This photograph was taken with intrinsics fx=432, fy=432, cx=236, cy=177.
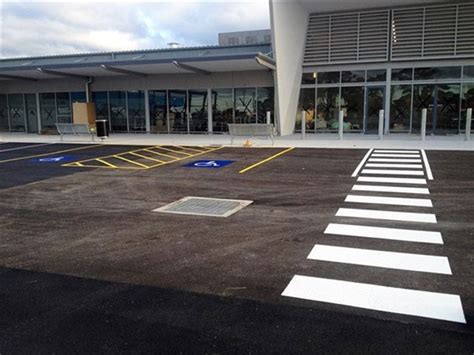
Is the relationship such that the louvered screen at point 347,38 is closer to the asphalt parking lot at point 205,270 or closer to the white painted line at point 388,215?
the asphalt parking lot at point 205,270

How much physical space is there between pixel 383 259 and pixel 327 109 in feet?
63.7

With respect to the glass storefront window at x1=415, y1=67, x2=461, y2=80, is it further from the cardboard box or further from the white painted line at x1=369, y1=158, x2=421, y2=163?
the cardboard box

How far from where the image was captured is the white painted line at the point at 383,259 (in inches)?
186

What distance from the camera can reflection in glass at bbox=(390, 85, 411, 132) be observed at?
22.2 meters

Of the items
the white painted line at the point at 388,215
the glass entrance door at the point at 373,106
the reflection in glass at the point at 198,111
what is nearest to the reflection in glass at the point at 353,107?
the glass entrance door at the point at 373,106

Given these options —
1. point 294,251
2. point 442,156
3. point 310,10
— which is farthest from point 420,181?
point 310,10

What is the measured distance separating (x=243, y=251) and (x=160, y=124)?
21.9 meters

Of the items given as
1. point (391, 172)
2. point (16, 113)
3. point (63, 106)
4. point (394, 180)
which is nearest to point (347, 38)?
point (391, 172)

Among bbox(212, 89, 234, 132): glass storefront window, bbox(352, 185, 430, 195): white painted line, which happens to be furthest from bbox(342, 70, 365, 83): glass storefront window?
bbox(352, 185, 430, 195): white painted line

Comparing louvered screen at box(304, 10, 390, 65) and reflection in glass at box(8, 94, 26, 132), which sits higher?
louvered screen at box(304, 10, 390, 65)

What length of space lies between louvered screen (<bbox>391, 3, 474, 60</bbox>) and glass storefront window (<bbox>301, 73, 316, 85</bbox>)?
4127 millimetres

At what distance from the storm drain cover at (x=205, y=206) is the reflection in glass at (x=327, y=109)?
16486mm

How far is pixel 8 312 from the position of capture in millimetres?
3926

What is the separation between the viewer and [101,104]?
27.7 meters
